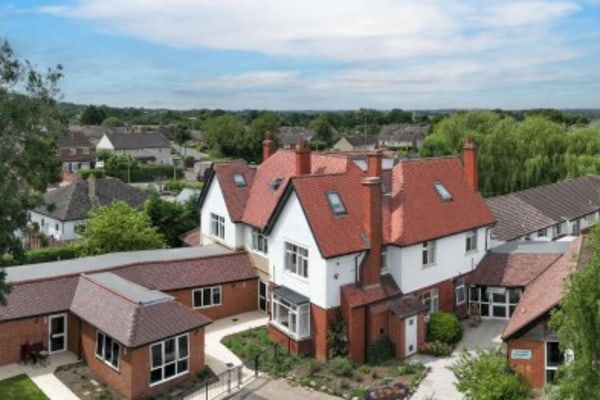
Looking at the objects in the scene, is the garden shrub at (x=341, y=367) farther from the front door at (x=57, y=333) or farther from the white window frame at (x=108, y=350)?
the front door at (x=57, y=333)

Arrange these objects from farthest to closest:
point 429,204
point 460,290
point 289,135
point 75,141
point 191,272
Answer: point 289,135
point 75,141
point 460,290
point 191,272
point 429,204

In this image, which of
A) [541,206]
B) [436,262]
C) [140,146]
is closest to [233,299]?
[436,262]

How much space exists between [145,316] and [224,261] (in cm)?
867

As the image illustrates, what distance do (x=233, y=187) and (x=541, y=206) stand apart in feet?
72.7

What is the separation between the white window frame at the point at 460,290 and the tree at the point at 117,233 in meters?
17.5

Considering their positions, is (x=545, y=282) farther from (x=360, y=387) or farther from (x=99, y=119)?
(x=99, y=119)

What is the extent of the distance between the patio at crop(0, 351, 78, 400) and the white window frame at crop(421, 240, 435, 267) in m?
16.2

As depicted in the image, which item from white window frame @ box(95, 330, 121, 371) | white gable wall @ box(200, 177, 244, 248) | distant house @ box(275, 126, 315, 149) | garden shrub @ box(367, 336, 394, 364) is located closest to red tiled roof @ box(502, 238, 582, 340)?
garden shrub @ box(367, 336, 394, 364)

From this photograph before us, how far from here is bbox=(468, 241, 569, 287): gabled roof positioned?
30.4 m

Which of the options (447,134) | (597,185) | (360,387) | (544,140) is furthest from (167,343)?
(447,134)

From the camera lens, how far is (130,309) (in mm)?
23484

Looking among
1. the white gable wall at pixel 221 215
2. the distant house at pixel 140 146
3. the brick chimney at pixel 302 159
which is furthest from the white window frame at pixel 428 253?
the distant house at pixel 140 146

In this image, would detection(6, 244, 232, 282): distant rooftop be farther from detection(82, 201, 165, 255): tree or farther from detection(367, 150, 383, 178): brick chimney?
detection(367, 150, 383, 178): brick chimney

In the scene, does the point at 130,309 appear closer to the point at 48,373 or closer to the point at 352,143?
the point at 48,373
